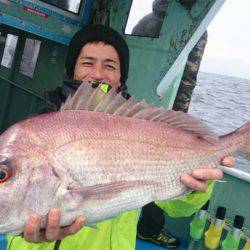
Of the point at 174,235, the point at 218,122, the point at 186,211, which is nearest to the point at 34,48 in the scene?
the point at 174,235

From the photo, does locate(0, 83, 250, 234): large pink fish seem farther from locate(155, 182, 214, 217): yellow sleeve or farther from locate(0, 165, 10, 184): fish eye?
locate(155, 182, 214, 217): yellow sleeve

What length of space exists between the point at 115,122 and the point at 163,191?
41 centimetres

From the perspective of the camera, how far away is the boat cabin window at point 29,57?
704cm

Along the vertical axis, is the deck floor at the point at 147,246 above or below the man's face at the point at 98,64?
below

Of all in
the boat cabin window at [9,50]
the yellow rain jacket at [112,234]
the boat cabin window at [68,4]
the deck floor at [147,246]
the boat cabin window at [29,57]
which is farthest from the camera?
the boat cabin window at [9,50]

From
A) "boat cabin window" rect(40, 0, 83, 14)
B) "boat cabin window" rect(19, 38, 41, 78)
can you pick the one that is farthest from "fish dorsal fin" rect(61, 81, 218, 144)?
"boat cabin window" rect(19, 38, 41, 78)

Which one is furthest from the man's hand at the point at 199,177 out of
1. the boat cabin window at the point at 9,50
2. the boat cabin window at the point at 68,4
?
the boat cabin window at the point at 9,50

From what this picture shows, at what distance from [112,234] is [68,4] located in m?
4.03

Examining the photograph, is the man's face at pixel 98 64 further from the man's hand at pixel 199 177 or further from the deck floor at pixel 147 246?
the deck floor at pixel 147 246

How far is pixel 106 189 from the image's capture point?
5.42ft

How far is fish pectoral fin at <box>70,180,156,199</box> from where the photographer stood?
5.24 feet

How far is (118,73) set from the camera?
268 centimetres

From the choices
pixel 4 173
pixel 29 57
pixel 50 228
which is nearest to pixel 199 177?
pixel 50 228

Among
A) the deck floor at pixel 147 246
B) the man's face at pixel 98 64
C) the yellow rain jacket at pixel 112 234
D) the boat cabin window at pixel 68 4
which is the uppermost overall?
the boat cabin window at pixel 68 4
